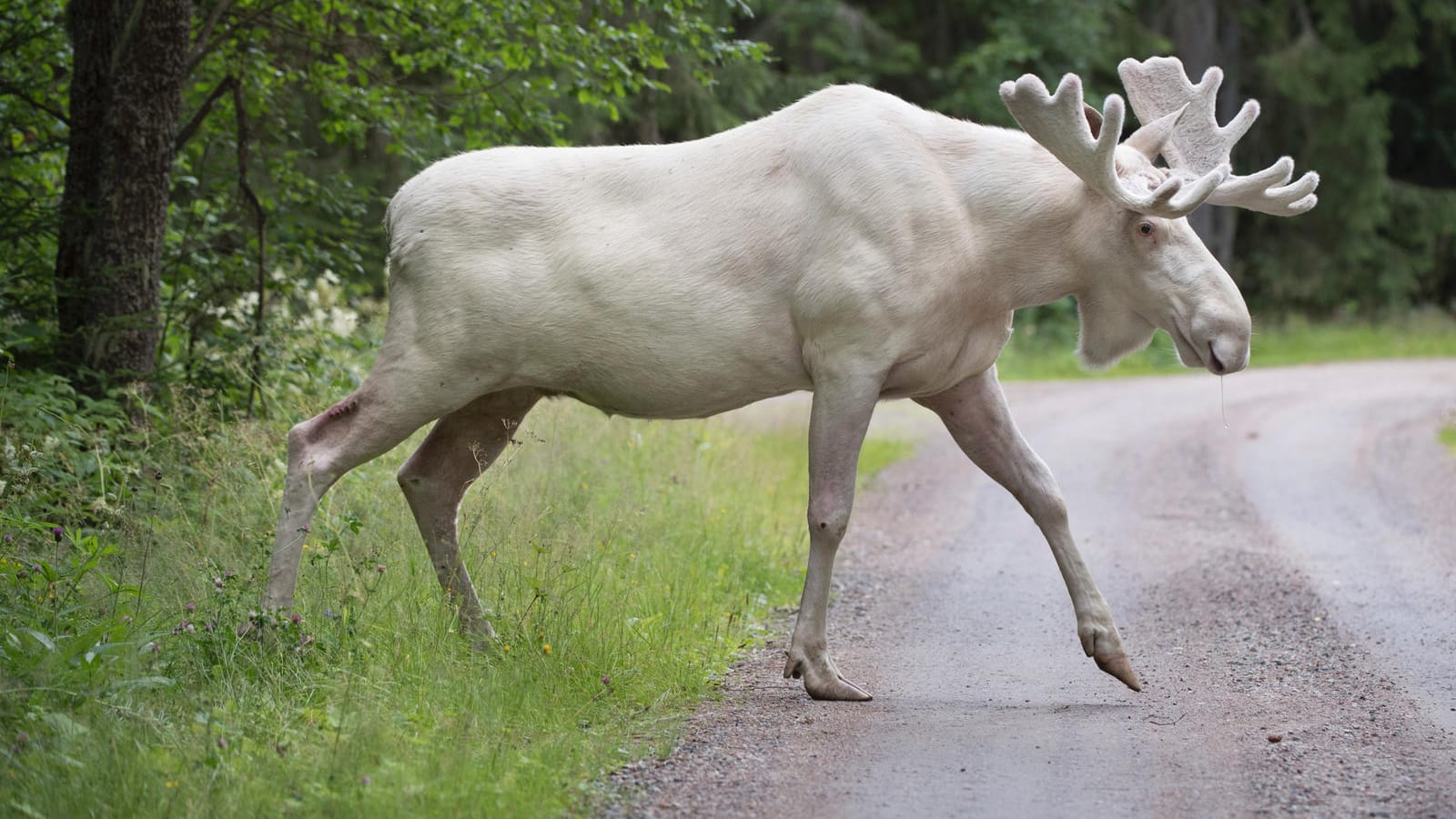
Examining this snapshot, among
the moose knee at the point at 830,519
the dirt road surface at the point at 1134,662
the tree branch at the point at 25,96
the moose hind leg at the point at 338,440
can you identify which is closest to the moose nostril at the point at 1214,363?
the dirt road surface at the point at 1134,662

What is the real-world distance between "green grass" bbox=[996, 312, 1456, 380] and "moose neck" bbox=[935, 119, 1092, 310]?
1631 centimetres

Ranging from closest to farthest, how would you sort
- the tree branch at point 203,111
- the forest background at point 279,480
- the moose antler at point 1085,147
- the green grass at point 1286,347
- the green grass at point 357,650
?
the green grass at point 357,650
the forest background at point 279,480
the moose antler at point 1085,147
the tree branch at point 203,111
the green grass at point 1286,347

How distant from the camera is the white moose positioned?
542 centimetres

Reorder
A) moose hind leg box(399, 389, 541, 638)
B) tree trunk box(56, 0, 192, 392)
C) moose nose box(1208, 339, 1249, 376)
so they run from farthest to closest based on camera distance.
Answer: tree trunk box(56, 0, 192, 392) < moose hind leg box(399, 389, 541, 638) < moose nose box(1208, 339, 1249, 376)

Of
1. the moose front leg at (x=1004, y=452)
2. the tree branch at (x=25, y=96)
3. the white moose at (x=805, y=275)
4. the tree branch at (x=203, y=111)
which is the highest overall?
the tree branch at (x=25, y=96)

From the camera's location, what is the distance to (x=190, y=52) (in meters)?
7.93

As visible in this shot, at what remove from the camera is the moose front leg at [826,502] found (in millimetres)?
5422

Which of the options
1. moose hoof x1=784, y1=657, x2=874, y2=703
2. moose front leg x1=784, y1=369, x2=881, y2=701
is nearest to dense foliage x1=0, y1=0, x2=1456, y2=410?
moose front leg x1=784, y1=369, x2=881, y2=701

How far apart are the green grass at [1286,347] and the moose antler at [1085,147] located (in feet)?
54.2

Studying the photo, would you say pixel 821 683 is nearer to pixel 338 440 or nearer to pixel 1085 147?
pixel 338 440

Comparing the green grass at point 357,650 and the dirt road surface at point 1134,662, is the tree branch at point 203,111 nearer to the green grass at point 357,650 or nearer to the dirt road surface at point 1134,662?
the green grass at point 357,650

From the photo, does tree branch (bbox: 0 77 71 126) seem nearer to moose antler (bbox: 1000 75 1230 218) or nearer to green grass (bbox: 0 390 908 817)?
green grass (bbox: 0 390 908 817)

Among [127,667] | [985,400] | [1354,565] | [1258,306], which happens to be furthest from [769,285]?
[1258,306]

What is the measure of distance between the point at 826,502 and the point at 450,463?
1569 mm
